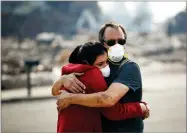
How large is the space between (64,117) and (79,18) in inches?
1037

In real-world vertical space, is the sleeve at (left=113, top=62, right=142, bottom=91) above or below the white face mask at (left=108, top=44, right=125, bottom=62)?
below

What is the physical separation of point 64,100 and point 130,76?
30 cm

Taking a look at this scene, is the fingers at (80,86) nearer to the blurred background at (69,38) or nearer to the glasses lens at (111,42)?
the glasses lens at (111,42)

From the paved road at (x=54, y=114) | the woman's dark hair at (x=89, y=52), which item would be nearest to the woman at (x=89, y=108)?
the woman's dark hair at (x=89, y=52)

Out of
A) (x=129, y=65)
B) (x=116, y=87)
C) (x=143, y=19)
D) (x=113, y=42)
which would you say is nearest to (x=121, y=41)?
(x=113, y=42)

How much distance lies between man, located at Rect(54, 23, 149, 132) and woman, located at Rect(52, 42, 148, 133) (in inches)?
1.3

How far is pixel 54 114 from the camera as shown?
832 centimetres

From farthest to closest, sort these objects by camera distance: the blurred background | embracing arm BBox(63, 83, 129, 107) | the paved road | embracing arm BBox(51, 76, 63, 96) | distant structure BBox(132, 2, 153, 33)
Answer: distant structure BBox(132, 2, 153, 33) < the blurred background < the paved road < embracing arm BBox(51, 76, 63, 96) < embracing arm BBox(63, 83, 129, 107)

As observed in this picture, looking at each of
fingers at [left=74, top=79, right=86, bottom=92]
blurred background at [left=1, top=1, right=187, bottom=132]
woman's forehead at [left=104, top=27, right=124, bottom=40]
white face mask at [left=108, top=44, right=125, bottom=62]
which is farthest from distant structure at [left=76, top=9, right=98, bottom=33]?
fingers at [left=74, top=79, right=86, bottom=92]

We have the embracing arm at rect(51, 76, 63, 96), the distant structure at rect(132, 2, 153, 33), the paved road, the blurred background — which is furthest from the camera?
the distant structure at rect(132, 2, 153, 33)

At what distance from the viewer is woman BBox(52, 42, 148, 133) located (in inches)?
74.6

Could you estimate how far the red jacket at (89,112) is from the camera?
6.21 ft

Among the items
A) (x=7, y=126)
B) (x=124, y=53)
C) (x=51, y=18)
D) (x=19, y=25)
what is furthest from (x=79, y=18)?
(x=124, y=53)

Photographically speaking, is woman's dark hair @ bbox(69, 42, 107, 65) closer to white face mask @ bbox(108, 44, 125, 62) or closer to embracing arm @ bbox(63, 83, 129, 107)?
white face mask @ bbox(108, 44, 125, 62)
